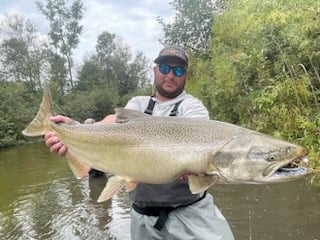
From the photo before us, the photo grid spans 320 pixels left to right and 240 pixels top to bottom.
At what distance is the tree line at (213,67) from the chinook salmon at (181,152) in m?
5.04

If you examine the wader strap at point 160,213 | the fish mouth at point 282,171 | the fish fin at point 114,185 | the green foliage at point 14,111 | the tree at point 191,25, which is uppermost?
the tree at point 191,25

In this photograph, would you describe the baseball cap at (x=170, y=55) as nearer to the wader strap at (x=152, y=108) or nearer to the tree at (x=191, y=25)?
the wader strap at (x=152, y=108)

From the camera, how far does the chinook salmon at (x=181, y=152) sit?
94.0 inches

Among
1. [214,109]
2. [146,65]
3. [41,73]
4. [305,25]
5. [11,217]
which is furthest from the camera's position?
[146,65]

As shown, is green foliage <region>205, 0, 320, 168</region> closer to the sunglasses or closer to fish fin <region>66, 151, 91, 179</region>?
the sunglasses

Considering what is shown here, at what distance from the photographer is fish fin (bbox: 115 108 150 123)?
2.98 meters

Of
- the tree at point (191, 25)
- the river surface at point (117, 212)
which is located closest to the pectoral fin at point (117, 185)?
the river surface at point (117, 212)

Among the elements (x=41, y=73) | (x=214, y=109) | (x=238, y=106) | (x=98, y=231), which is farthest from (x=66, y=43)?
(x=98, y=231)

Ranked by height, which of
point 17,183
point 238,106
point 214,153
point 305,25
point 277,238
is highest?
point 305,25

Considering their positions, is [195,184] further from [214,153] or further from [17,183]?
[17,183]

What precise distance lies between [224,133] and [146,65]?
56701 mm

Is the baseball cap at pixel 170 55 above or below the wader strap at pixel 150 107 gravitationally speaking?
above

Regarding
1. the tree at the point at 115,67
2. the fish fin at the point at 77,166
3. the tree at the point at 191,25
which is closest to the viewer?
the fish fin at the point at 77,166

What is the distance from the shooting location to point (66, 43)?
168 feet
